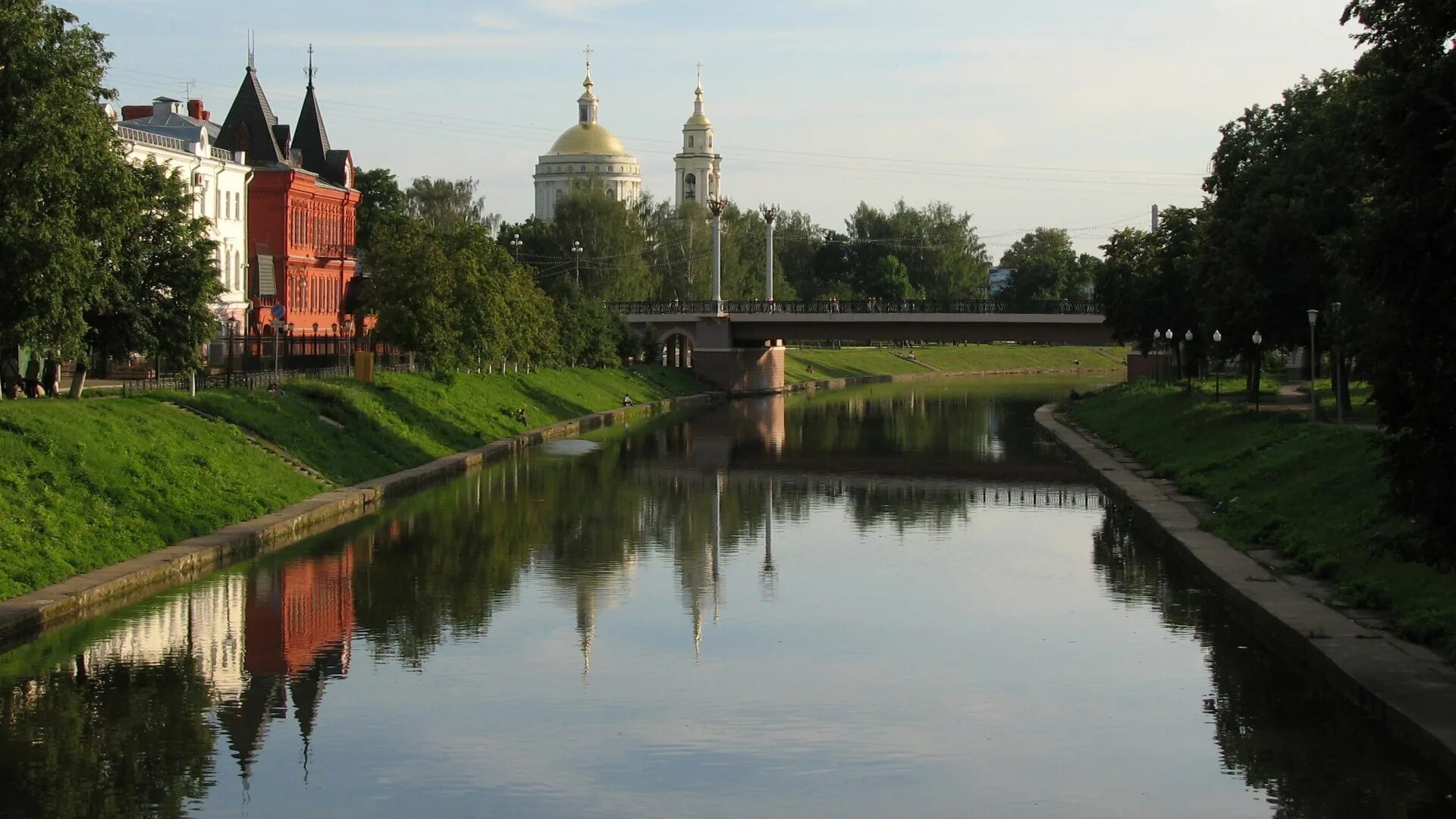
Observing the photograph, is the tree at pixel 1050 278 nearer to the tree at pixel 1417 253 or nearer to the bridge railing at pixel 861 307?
the bridge railing at pixel 861 307

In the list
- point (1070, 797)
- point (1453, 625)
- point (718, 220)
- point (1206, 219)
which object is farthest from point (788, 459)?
point (718, 220)

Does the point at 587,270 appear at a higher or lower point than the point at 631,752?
higher

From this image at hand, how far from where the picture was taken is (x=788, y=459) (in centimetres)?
5834

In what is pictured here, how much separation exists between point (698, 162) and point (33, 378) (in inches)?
6046

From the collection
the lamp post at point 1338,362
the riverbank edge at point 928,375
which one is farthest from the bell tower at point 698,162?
the lamp post at point 1338,362

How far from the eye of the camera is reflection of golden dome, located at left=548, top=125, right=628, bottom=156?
191 metres

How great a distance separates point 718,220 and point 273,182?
39.1m

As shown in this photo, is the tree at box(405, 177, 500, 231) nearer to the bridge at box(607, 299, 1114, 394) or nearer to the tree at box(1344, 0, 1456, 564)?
the bridge at box(607, 299, 1114, 394)

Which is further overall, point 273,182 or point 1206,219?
point 273,182

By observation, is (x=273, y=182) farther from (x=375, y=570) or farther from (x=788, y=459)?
(x=375, y=570)

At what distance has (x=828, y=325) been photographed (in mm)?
105062

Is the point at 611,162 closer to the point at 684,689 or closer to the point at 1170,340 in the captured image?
the point at 1170,340

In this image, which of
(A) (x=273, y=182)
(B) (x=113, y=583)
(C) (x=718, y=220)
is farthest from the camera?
(C) (x=718, y=220)

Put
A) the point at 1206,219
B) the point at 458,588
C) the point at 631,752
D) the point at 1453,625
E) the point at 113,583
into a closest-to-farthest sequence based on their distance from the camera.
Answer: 1. the point at 631,752
2. the point at 1453,625
3. the point at 113,583
4. the point at 458,588
5. the point at 1206,219
